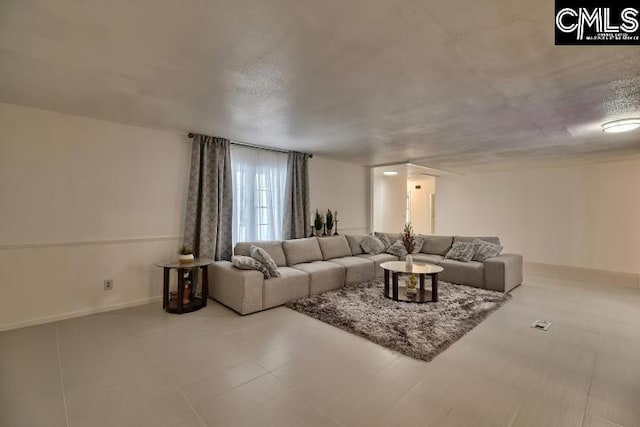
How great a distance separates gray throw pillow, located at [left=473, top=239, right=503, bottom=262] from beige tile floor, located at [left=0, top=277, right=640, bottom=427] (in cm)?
156

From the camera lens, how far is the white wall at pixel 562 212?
19.6 ft

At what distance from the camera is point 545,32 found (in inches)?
67.7

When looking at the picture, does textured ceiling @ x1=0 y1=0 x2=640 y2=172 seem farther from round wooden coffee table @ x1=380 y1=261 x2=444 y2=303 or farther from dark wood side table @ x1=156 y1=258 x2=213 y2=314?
round wooden coffee table @ x1=380 y1=261 x2=444 y2=303

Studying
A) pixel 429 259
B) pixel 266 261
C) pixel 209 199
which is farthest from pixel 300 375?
pixel 429 259

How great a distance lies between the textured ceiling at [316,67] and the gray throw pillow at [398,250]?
2.63 m

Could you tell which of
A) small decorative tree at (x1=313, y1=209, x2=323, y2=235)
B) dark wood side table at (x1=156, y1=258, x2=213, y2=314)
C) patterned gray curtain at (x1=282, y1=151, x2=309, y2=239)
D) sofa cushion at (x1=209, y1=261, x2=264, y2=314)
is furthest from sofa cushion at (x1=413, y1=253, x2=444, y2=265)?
dark wood side table at (x1=156, y1=258, x2=213, y2=314)

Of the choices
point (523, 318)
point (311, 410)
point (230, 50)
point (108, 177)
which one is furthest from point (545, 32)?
point (108, 177)

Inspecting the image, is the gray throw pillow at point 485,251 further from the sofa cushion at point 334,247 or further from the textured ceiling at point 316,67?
the sofa cushion at point 334,247

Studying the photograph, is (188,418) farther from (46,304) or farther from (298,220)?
(298,220)

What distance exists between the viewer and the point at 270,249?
462cm

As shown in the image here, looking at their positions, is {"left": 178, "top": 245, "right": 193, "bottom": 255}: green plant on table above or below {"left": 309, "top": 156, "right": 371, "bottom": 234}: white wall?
below

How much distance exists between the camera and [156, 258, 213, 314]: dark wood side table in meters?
3.63

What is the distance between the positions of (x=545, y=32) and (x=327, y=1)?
4.34 ft

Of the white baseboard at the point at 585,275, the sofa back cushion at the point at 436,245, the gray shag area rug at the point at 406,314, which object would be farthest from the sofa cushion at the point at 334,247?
the white baseboard at the point at 585,275
